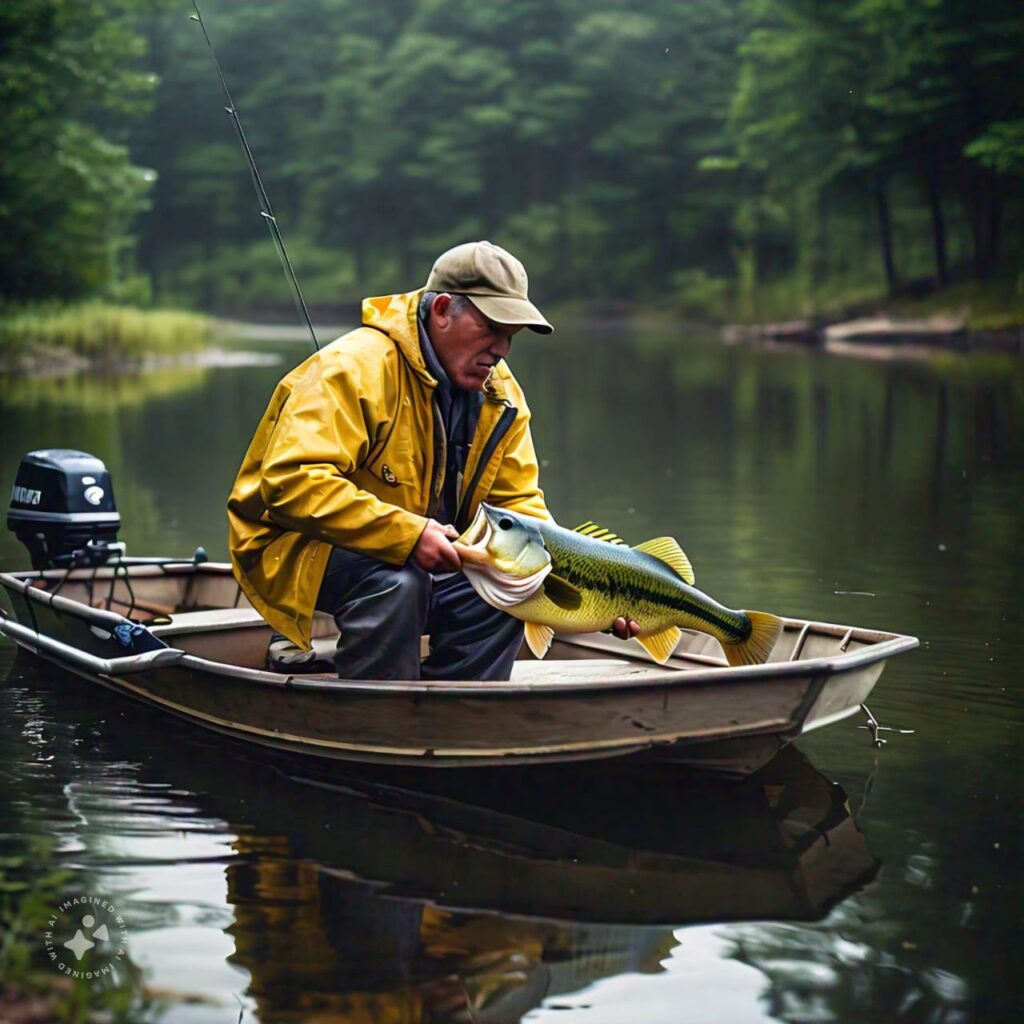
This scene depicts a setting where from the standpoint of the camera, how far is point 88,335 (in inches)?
1217

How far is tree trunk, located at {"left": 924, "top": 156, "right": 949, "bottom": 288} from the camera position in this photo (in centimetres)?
3912

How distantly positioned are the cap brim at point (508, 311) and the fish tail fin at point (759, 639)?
120 centimetres

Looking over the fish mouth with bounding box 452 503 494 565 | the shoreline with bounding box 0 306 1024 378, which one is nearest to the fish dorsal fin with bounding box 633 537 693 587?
the fish mouth with bounding box 452 503 494 565

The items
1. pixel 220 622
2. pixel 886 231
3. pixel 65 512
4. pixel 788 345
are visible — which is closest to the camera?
pixel 220 622

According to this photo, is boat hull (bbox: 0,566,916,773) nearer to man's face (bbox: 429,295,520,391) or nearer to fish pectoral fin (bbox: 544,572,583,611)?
fish pectoral fin (bbox: 544,572,583,611)

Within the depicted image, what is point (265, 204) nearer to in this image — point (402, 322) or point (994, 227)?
point (402, 322)

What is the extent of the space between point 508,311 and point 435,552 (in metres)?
0.84

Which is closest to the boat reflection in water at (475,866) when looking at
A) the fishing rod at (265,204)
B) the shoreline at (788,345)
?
the fishing rod at (265,204)

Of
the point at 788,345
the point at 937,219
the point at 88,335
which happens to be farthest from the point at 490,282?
the point at 788,345

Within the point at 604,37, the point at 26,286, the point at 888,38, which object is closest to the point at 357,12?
the point at 604,37

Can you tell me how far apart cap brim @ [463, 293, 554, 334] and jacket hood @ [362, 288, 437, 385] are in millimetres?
240

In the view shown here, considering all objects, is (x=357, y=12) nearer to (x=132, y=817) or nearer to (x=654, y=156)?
(x=654, y=156)

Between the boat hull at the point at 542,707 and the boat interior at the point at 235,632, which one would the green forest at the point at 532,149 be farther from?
the boat hull at the point at 542,707

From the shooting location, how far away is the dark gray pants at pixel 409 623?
5555 millimetres
